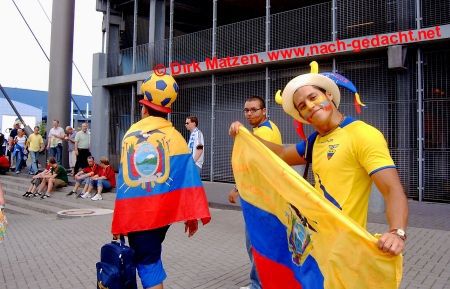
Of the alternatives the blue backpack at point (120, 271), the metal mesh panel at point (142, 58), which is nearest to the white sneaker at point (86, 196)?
the metal mesh panel at point (142, 58)

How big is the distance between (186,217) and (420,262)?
3663mm

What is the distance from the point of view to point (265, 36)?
47.7ft

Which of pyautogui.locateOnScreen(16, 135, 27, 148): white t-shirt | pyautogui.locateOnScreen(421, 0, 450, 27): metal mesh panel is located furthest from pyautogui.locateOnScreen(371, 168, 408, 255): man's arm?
pyautogui.locateOnScreen(16, 135, 27, 148): white t-shirt

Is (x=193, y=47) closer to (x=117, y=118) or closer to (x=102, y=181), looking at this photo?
(x=117, y=118)

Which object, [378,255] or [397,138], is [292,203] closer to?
[378,255]

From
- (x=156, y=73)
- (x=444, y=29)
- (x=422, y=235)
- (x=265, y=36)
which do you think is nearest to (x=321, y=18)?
(x=265, y=36)

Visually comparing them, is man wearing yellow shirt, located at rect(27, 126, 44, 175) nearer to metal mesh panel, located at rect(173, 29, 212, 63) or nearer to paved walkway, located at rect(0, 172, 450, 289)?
metal mesh panel, located at rect(173, 29, 212, 63)

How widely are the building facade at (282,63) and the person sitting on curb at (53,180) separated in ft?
15.5

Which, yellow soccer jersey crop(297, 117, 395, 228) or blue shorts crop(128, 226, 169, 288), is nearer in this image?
yellow soccer jersey crop(297, 117, 395, 228)

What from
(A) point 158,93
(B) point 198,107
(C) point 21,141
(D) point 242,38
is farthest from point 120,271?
(C) point 21,141

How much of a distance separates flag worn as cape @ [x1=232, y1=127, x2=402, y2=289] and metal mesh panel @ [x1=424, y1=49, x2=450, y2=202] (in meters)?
9.19

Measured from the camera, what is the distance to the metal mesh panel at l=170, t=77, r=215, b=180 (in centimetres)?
1559

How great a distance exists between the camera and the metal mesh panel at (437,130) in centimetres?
1068

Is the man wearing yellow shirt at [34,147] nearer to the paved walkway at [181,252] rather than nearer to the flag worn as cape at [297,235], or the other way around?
the paved walkway at [181,252]
